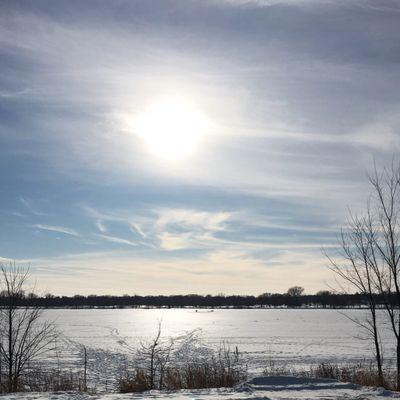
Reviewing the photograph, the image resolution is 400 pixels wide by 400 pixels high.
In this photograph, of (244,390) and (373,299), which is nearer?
(244,390)

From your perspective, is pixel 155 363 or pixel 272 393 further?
pixel 155 363

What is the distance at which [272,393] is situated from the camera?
262 inches

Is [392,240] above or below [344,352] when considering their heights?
above

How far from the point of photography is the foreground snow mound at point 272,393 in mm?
6375

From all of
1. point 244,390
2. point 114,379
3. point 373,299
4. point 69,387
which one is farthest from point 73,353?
point 244,390

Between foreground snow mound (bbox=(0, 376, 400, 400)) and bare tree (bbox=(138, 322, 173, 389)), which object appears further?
bare tree (bbox=(138, 322, 173, 389))

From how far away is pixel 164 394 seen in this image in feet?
22.4

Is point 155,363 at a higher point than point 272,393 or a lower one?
lower

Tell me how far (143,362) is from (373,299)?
2196 centimetres

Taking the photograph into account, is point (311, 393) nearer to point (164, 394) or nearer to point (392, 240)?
point (164, 394)

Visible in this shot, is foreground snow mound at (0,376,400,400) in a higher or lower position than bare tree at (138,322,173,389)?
higher

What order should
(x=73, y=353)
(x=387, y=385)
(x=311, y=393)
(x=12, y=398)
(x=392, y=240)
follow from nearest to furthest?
(x=12, y=398) < (x=311, y=393) < (x=387, y=385) < (x=392, y=240) < (x=73, y=353)

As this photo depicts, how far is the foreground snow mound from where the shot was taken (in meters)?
6.38

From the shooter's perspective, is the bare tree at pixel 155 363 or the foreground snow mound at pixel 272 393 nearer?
the foreground snow mound at pixel 272 393
